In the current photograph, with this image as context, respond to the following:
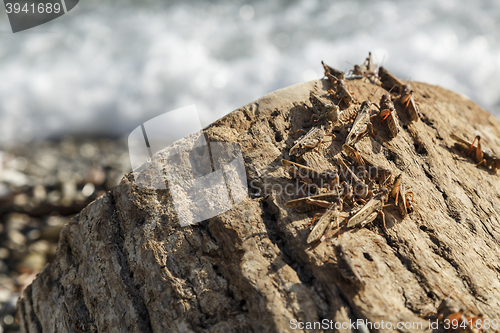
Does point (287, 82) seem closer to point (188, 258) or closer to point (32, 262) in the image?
point (32, 262)

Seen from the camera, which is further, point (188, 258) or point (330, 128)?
point (330, 128)

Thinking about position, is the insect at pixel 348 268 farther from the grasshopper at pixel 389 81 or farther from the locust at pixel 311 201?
the grasshopper at pixel 389 81

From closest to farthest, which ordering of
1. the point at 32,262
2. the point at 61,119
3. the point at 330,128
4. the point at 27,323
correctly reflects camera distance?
the point at 330,128
the point at 27,323
the point at 32,262
the point at 61,119

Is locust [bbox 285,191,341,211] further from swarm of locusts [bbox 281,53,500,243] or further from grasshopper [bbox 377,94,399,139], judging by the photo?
grasshopper [bbox 377,94,399,139]

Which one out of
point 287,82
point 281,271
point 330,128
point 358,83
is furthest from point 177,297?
point 287,82

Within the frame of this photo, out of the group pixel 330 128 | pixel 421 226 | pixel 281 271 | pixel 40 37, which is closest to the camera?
pixel 281 271

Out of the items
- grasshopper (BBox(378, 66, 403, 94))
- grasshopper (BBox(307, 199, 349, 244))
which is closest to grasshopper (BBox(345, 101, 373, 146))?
grasshopper (BBox(307, 199, 349, 244))

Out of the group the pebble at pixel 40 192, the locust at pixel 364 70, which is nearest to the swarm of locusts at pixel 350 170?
the locust at pixel 364 70
